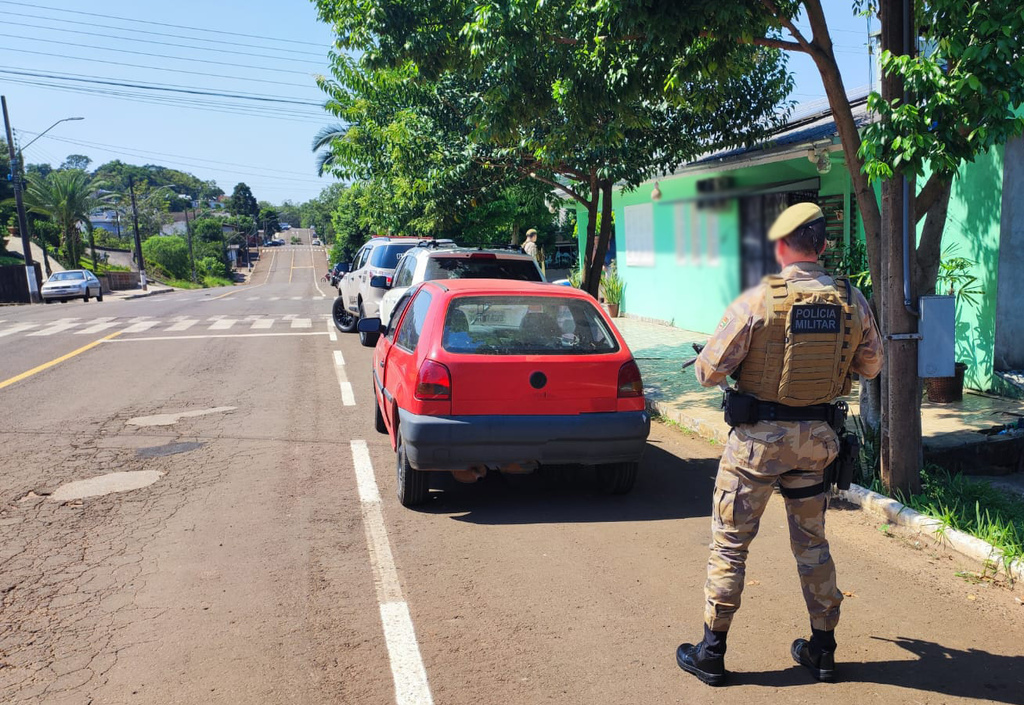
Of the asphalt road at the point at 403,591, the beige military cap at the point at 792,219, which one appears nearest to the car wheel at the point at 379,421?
the asphalt road at the point at 403,591

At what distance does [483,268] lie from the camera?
10.2 metres

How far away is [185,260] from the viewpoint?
267ft

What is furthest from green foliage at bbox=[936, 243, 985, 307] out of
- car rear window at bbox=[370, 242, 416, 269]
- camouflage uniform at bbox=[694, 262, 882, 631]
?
car rear window at bbox=[370, 242, 416, 269]

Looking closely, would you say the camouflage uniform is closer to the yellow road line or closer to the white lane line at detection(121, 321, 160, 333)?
the yellow road line

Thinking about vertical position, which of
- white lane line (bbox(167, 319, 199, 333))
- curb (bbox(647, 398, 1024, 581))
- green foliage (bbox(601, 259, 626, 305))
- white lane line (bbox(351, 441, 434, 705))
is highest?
green foliage (bbox(601, 259, 626, 305))

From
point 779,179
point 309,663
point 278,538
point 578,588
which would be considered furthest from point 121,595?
point 779,179

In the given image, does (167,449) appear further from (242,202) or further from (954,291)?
(242,202)

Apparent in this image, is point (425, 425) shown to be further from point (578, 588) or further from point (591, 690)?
point (591, 690)

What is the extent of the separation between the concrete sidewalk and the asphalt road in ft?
2.47

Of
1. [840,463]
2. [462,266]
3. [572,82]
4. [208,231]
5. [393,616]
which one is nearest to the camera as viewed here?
[840,463]

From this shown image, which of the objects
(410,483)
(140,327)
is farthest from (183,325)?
(410,483)

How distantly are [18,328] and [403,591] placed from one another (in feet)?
59.7

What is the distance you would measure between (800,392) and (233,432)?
6.33 metres

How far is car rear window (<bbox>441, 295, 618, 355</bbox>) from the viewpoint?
589cm
